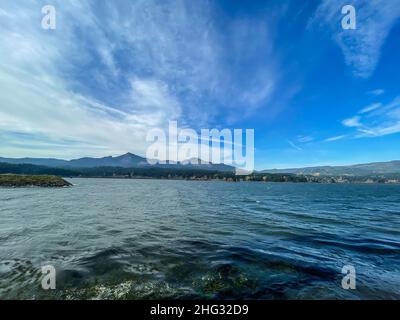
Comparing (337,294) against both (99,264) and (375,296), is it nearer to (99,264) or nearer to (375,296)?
(375,296)

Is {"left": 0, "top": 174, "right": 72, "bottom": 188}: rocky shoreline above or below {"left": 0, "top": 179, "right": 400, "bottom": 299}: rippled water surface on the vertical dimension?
above

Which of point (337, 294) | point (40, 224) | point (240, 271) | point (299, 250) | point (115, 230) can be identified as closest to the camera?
point (337, 294)

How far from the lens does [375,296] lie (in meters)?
10.6

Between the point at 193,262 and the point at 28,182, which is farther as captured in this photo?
the point at 28,182

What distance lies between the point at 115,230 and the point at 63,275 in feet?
37.5

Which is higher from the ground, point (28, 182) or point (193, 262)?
point (28, 182)

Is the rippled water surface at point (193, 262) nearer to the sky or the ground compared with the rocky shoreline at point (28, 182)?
nearer to the ground

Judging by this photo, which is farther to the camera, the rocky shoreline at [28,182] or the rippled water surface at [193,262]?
the rocky shoreline at [28,182]

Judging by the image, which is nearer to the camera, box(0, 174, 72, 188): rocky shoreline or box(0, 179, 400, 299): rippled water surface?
box(0, 179, 400, 299): rippled water surface
